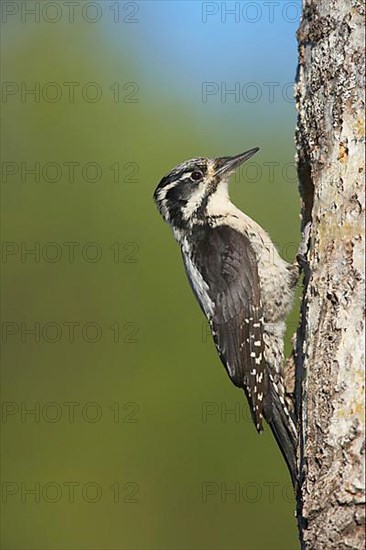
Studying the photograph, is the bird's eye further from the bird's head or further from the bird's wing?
the bird's wing

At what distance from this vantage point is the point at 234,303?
14.0 ft

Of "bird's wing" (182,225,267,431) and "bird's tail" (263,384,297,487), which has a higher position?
"bird's wing" (182,225,267,431)

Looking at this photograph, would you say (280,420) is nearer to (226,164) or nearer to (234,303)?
(234,303)

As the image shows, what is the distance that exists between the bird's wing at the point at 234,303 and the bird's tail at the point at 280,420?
4 centimetres

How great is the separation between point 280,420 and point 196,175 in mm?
1413

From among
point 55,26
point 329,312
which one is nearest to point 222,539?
point 329,312

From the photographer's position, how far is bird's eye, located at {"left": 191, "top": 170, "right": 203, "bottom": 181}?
4676 mm

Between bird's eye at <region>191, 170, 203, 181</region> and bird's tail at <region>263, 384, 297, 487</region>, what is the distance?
48.2 inches

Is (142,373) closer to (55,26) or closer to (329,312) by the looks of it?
(55,26)

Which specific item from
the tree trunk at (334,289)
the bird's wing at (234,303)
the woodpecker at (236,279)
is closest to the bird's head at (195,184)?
the woodpecker at (236,279)

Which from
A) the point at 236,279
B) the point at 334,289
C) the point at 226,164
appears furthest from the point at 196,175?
the point at 334,289

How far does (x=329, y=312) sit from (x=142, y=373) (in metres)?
3.39

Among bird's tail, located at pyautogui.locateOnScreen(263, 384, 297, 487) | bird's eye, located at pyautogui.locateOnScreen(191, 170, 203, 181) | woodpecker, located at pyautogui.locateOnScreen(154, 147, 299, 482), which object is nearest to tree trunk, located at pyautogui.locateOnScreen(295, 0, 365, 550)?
bird's tail, located at pyautogui.locateOnScreen(263, 384, 297, 487)

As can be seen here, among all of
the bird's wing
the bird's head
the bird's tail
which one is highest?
the bird's head
